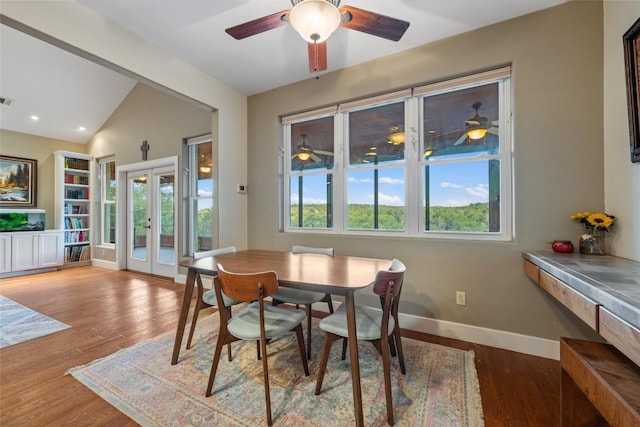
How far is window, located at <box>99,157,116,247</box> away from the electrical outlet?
6121 mm

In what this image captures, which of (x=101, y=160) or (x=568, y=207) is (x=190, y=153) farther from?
(x=568, y=207)

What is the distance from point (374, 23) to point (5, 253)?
21.2ft

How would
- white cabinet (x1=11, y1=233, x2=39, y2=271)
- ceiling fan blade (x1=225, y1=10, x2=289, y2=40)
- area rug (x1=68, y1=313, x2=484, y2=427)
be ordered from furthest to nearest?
white cabinet (x1=11, y1=233, x2=39, y2=271) → ceiling fan blade (x1=225, y1=10, x2=289, y2=40) → area rug (x1=68, y1=313, x2=484, y2=427)

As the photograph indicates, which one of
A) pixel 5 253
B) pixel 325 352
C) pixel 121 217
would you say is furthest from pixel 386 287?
pixel 5 253

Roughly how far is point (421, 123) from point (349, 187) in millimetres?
980

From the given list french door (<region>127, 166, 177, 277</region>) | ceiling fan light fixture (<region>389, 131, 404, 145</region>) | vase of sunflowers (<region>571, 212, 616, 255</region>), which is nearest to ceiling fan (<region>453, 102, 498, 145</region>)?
ceiling fan light fixture (<region>389, 131, 404, 145</region>)

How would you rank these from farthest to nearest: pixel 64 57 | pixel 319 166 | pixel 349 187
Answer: pixel 64 57, pixel 319 166, pixel 349 187

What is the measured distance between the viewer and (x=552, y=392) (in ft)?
5.24

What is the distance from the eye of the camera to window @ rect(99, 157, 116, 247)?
5.25 metres

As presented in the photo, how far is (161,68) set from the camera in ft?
8.43

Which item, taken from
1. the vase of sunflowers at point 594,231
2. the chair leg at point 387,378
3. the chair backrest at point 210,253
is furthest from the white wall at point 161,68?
the vase of sunflowers at point 594,231

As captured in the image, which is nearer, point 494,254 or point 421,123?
point 494,254

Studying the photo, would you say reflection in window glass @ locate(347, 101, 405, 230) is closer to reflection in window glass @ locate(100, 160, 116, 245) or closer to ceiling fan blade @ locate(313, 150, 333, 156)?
ceiling fan blade @ locate(313, 150, 333, 156)


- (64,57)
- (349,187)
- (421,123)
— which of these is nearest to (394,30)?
(421,123)
